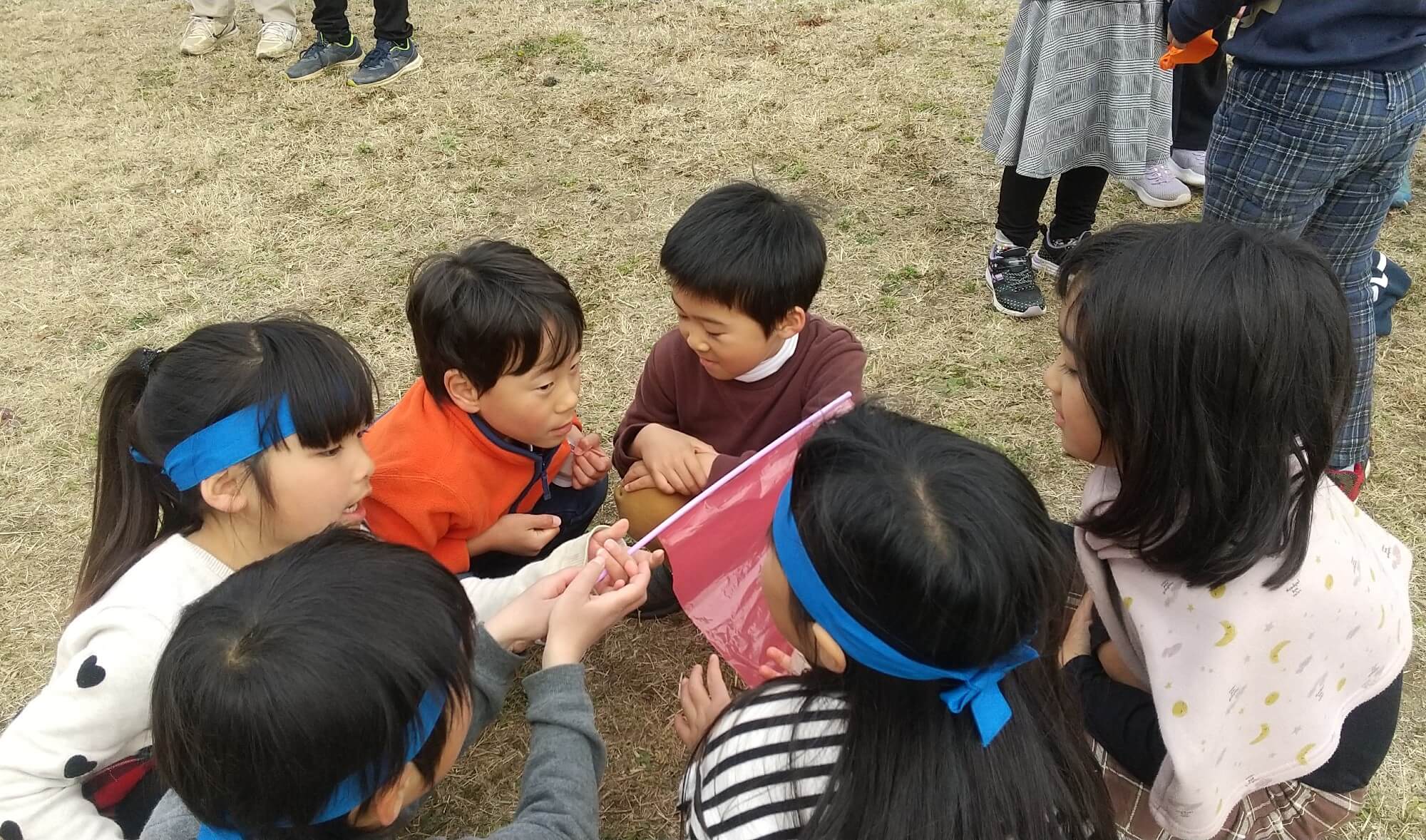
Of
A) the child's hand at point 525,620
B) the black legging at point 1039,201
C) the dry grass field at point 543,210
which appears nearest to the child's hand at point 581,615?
the child's hand at point 525,620

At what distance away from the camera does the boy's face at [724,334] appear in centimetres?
206

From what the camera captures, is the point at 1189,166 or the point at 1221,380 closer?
the point at 1221,380

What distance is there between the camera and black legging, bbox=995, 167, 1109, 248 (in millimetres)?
3217

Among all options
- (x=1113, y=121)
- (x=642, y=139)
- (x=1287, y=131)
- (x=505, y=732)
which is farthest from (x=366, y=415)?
(x=642, y=139)

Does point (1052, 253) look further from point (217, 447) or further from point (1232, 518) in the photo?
point (217, 447)

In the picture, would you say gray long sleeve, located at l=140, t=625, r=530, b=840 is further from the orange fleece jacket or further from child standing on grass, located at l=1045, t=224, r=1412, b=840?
child standing on grass, located at l=1045, t=224, r=1412, b=840

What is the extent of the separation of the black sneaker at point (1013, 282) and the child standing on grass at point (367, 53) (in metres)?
3.45

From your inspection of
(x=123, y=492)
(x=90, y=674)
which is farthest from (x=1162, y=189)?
(x=90, y=674)

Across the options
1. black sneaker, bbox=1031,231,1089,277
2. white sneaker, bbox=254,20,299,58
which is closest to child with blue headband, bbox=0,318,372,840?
black sneaker, bbox=1031,231,1089,277

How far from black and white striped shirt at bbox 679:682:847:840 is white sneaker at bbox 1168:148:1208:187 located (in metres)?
3.51

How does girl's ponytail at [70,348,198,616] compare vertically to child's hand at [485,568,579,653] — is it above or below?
above

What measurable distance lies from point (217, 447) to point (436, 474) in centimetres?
47

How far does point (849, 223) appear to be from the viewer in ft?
12.3

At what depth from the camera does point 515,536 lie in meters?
2.21
